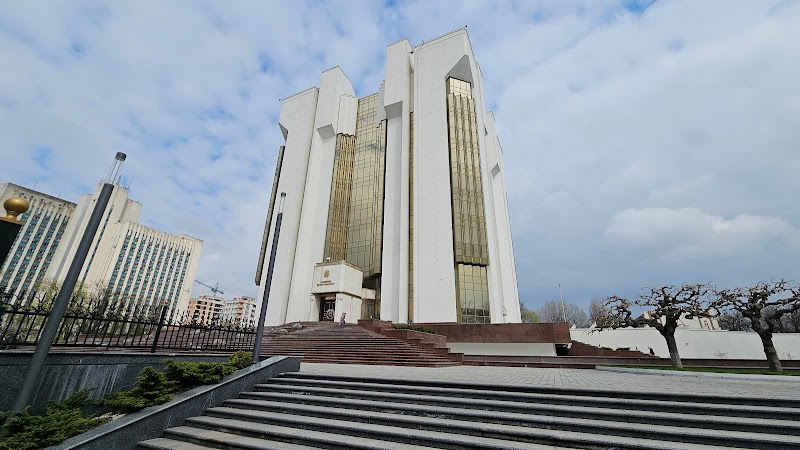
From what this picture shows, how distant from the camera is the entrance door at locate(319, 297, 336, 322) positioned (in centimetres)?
3028

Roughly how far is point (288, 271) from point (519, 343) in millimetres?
24668

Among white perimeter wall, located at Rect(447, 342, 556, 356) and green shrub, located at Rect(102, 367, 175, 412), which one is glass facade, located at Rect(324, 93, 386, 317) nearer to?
white perimeter wall, located at Rect(447, 342, 556, 356)

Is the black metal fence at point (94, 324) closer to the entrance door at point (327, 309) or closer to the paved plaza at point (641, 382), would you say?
the paved plaza at point (641, 382)

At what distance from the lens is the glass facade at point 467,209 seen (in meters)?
27.9

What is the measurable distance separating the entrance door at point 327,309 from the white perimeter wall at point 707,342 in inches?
846

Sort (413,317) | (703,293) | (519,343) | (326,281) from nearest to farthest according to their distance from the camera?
(703,293) → (519,343) → (413,317) → (326,281)

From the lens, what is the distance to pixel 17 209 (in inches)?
189

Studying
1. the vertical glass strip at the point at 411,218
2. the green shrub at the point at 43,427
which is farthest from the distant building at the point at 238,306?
the green shrub at the point at 43,427

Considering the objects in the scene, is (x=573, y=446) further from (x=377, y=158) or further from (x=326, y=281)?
(x=377, y=158)

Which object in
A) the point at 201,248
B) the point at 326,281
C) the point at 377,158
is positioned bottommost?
the point at 326,281

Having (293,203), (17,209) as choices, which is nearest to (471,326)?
(17,209)

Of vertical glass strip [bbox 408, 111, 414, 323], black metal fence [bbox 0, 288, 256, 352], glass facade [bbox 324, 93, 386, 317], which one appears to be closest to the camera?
black metal fence [bbox 0, 288, 256, 352]

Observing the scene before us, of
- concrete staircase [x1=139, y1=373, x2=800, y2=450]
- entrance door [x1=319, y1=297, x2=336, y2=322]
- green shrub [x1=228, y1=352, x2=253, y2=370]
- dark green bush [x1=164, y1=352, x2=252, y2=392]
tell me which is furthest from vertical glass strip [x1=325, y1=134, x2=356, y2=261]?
concrete staircase [x1=139, y1=373, x2=800, y2=450]

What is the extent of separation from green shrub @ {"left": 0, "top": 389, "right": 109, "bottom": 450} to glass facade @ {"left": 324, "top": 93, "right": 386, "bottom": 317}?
27744mm
